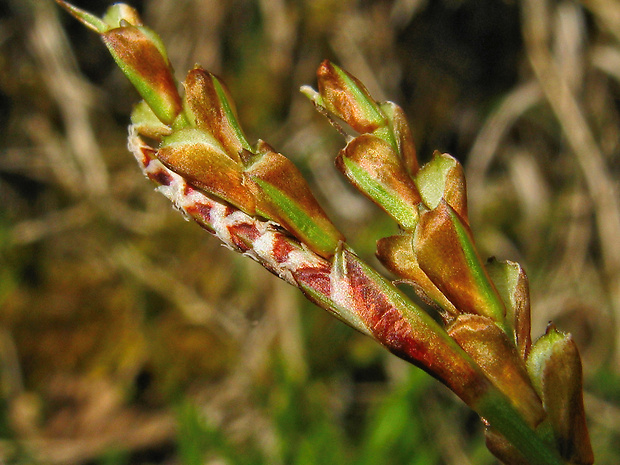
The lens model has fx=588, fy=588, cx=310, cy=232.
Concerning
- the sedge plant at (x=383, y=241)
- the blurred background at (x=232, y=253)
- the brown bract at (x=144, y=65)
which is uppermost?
the blurred background at (x=232, y=253)

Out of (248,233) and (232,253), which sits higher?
(232,253)

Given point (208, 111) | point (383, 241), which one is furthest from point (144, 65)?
point (383, 241)

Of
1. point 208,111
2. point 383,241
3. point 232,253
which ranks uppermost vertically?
point 232,253

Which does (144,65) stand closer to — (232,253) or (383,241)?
(383,241)

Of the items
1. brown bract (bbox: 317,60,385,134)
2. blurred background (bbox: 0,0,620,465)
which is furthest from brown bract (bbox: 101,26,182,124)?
blurred background (bbox: 0,0,620,465)

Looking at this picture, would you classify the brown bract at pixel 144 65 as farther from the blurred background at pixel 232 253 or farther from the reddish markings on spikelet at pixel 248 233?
the blurred background at pixel 232 253

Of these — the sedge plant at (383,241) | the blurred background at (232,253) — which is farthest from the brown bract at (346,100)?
the blurred background at (232,253)
